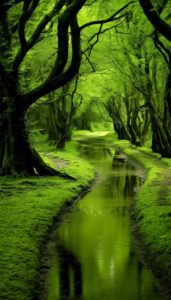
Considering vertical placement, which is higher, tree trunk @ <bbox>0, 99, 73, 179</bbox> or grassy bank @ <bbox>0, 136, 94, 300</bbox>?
tree trunk @ <bbox>0, 99, 73, 179</bbox>

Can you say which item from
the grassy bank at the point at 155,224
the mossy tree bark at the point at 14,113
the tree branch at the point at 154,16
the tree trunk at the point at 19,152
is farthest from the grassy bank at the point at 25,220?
the tree branch at the point at 154,16

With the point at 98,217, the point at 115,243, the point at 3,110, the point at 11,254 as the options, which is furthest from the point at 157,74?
the point at 11,254

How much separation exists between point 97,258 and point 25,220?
141 inches

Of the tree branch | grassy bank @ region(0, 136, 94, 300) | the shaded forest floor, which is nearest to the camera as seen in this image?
grassy bank @ region(0, 136, 94, 300)

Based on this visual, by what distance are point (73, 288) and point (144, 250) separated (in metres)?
3.12

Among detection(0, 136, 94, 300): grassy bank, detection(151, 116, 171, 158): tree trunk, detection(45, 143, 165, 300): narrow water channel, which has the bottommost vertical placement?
detection(45, 143, 165, 300): narrow water channel

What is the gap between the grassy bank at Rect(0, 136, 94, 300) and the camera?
356 inches

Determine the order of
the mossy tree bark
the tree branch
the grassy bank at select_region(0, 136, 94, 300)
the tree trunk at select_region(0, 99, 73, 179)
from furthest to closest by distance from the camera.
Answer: the tree trunk at select_region(0, 99, 73, 179), the mossy tree bark, the tree branch, the grassy bank at select_region(0, 136, 94, 300)

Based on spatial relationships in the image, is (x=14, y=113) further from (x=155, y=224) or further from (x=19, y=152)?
(x=155, y=224)

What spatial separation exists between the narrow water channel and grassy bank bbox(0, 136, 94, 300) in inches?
20.2

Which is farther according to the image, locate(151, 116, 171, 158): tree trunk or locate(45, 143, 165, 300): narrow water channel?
locate(151, 116, 171, 158): tree trunk

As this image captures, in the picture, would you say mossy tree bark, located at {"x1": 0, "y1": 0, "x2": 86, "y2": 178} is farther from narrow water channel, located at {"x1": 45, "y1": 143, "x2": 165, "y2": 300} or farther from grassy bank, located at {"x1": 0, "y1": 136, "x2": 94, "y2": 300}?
narrow water channel, located at {"x1": 45, "y1": 143, "x2": 165, "y2": 300}

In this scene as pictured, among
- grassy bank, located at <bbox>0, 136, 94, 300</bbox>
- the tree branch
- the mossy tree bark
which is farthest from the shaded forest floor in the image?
the tree branch

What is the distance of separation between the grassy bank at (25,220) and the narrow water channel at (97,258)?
0.51 metres
